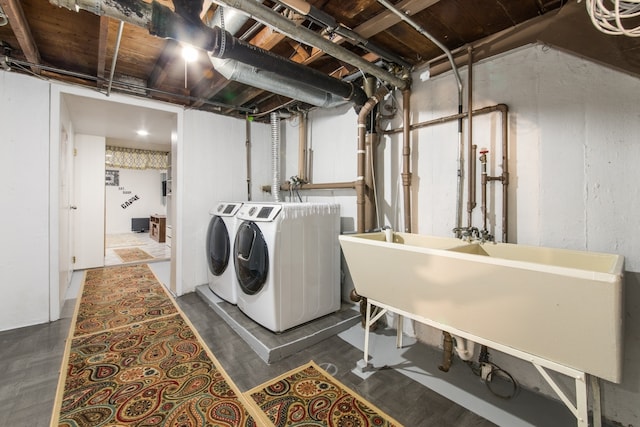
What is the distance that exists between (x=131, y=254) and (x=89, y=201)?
140 centimetres

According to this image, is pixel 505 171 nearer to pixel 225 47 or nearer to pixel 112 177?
pixel 225 47

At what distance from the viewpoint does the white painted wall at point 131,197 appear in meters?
8.30

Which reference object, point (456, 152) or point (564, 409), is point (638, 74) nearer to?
point (456, 152)

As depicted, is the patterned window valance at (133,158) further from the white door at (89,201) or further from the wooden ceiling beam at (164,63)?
the wooden ceiling beam at (164,63)

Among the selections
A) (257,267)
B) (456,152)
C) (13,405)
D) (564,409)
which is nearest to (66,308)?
(13,405)

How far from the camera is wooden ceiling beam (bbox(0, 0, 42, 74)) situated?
5.21ft

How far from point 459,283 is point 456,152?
3.76 feet

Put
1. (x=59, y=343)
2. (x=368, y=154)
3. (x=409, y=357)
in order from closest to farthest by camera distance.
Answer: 1. (x=409, y=357)
2. (x=59, y=343)
3. (x=368, y=154)

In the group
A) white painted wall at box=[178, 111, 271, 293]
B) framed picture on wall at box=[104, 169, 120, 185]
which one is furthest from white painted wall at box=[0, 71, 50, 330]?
framed picture on wall at box=[104, 169, 120, 185]

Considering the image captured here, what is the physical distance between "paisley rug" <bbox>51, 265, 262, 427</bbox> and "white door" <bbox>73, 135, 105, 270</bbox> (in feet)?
6.50

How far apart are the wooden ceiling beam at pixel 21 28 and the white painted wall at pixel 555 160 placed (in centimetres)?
276

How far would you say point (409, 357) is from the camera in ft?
6.63

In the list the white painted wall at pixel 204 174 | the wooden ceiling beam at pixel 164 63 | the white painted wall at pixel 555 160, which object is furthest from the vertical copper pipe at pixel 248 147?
the white painted wall at pixel 555 160

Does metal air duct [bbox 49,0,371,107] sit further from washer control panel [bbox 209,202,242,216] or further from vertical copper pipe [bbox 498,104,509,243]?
washer control panel [bbox 209,202,242,216]
